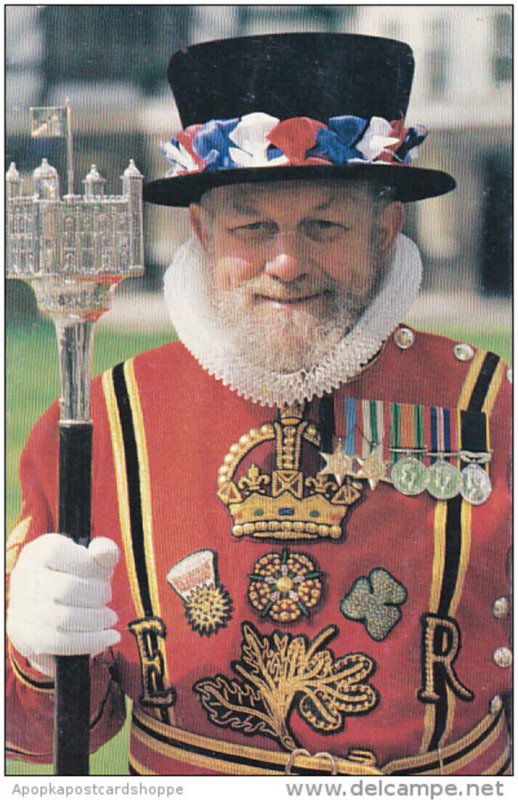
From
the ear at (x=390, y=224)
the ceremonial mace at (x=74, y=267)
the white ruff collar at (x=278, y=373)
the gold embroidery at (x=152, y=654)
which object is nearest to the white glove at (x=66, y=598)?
the ceremonial mace at (x=74, y=267)

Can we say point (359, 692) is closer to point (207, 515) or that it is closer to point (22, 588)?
point (207, 515)

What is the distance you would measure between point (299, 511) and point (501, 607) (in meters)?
0.47

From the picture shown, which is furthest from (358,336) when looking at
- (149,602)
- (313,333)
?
(149,602)

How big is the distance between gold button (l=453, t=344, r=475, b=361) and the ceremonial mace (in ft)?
2.28

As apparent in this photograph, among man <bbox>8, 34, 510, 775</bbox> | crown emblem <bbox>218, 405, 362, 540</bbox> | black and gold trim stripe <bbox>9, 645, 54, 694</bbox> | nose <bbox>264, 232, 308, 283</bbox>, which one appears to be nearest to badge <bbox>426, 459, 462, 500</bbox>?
man <bbox>8, 34, 510, 775</bbox>

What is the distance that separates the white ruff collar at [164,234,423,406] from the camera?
3104 mm

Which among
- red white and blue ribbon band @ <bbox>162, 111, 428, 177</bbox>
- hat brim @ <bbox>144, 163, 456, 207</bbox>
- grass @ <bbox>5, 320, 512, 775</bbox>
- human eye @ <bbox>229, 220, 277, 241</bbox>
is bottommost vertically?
grass @ <bbox>5, 320, 512, 775</bbox>

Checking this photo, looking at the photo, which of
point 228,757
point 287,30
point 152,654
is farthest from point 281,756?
point 287,30

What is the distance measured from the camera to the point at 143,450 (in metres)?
3.20

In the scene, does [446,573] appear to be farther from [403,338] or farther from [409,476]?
[403,338]

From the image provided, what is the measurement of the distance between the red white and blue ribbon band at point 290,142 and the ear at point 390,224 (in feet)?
0.39

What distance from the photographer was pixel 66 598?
2930 mm

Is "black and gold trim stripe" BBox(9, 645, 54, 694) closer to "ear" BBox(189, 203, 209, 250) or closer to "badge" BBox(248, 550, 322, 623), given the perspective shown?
"badge" BBox(248, 550, 322, 623)

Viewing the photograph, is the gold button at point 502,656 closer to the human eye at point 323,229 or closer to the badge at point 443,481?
the badge at point 443,481
